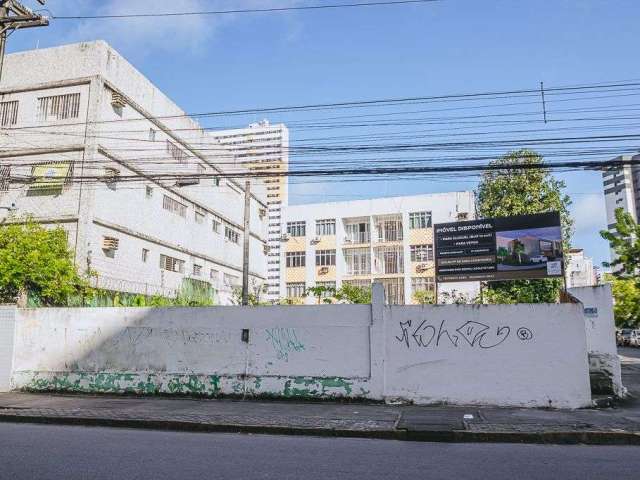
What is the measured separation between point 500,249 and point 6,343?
41.8 feet

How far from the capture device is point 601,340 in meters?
13.2

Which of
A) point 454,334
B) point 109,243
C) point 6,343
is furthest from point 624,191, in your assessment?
point 6,343

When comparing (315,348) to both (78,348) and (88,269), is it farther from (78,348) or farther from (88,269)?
(88,269)

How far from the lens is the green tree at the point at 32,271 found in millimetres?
15562

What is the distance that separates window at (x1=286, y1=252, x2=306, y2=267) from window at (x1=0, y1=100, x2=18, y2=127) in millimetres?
28205

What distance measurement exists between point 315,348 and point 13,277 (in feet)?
30.1

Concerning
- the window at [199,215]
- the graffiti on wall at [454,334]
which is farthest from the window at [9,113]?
the graffiti on wall at [454,334]

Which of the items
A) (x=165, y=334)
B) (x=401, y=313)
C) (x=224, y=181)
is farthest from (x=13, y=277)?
(x=224, y=181)

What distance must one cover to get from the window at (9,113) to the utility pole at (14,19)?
8.72 m

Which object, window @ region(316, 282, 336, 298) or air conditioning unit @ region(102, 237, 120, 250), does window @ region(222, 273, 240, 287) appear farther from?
air conditioning unit @ region(102, 237, 120, 250)

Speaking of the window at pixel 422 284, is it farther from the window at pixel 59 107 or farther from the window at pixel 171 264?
the window at pixel 59 107

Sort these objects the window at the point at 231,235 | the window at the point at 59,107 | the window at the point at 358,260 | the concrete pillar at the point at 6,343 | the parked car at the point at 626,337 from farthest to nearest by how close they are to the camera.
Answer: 1. the parked car at the point at 626,337
2. the window at the point at 358,260
3. the window at the point at 231,235
4. the window at the point at 59,107
5. the concrete pillar at the point at 6,343

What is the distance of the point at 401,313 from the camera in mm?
12039

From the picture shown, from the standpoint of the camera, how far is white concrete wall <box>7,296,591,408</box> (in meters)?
11.3
